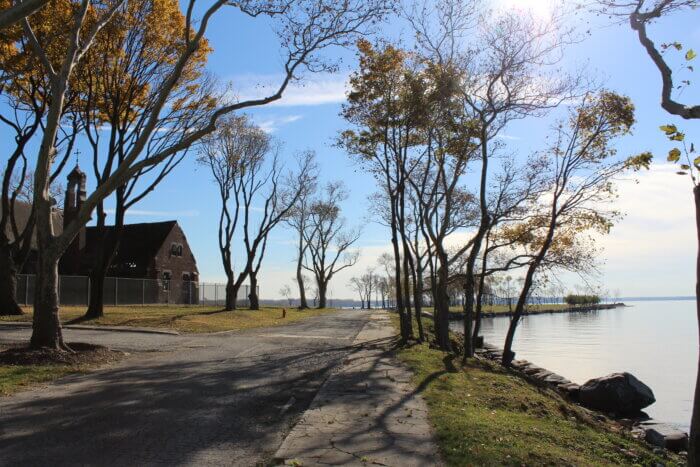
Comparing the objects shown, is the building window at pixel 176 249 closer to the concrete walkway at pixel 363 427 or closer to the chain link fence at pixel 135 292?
the chain link fence at pixel 135 292

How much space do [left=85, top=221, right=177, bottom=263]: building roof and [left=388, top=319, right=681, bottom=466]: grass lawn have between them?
40.5 metres

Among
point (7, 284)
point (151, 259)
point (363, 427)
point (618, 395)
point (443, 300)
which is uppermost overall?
Answer: point (151, 259)

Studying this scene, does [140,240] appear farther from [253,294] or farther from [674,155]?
[674,155]

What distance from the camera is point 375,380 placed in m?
11.2

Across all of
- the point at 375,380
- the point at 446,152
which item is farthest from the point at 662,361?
the point at 375,380

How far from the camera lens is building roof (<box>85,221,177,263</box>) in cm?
4916

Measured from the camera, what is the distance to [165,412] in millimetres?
7867

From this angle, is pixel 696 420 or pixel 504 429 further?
pixel 504 429

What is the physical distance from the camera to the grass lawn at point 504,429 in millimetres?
6293

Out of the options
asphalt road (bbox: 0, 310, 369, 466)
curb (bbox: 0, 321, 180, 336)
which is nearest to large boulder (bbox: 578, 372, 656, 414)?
asphalt road (bbox: 0, 310, 369, 466)

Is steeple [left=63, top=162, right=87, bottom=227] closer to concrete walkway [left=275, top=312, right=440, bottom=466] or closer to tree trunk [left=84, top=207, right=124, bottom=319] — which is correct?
tree trunk [left=84, top=207, right=124, bottom=319]

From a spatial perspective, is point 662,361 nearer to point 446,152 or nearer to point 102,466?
point 446,152

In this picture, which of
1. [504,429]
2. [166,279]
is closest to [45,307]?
[504,429]

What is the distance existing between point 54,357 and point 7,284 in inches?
602
